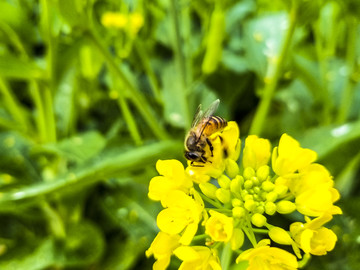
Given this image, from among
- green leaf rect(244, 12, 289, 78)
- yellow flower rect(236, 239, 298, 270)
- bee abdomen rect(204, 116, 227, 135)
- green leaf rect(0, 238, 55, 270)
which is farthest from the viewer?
green leaf rect(244, 12, 289, 78)

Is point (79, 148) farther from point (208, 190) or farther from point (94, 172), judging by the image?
point (208, 190)

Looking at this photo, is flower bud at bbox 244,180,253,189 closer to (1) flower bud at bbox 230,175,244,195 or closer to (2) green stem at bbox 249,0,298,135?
(1) flower bud at bbox 230,175,244,195

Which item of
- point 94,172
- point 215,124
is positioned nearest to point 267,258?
point 215,124

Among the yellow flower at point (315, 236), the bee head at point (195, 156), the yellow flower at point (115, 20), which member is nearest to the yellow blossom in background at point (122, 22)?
the yellow flower at point (115, 20)

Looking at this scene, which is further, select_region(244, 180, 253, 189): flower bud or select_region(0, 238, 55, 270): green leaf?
select_region(0, 238, 55, 270): green leaf

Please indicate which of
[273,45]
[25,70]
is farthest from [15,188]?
[273,45]

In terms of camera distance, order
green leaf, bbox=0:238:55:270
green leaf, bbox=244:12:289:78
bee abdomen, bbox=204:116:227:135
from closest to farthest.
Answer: bee abdomen, bbox=204:116:227:135
green leaf, bbox=0:238:55:270
green leaf, bbox=244:12:289:78

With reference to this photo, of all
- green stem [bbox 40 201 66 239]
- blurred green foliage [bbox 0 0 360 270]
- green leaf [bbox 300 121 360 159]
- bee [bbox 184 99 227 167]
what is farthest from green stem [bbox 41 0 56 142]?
Result: green leaf [bbox 300 121 360 159]

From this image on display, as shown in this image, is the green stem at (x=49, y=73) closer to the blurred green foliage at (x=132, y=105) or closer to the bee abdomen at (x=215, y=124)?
the blurred green foliage at (x=132, y=105)
